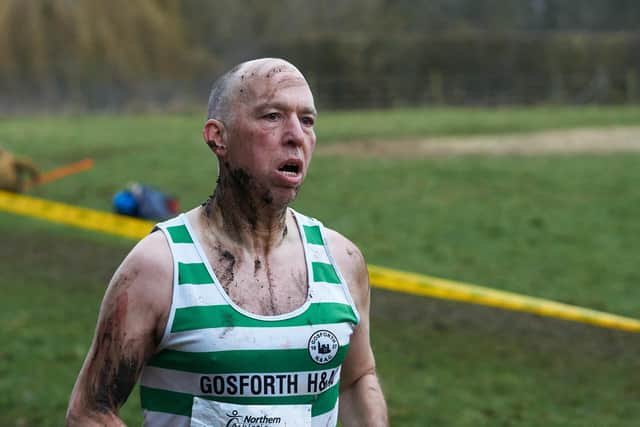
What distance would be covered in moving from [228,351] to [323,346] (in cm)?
23

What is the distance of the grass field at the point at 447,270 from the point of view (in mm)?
6930

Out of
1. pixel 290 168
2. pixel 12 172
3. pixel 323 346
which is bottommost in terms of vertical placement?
pixel 12 172

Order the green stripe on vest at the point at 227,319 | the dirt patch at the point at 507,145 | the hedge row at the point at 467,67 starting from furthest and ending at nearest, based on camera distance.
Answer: the hedge row at the point at 467,67 → the dirt patch at the point at 507,145 → the green stripe on vest at the point at 227,319

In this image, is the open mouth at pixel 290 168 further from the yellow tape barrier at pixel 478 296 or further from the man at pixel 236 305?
the yellow tape barrier at pixel 478 296

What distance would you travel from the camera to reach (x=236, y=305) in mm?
2512

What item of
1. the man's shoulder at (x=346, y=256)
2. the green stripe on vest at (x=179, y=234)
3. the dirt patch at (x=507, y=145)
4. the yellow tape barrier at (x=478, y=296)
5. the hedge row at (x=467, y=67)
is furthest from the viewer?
the hedge row at (x=467, y=67)

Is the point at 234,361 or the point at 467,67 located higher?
the point at 234,361

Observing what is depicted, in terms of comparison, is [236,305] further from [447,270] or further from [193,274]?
[447,270]

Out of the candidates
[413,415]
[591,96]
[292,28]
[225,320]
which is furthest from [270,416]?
[292,28]

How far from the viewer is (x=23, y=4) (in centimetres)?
4934

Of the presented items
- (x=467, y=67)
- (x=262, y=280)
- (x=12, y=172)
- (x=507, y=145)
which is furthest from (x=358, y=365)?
(x=467, y=67)

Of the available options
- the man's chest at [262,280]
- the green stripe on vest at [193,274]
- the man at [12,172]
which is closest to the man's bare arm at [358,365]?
the man's chest at [262,280]

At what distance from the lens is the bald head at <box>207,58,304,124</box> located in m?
2.58

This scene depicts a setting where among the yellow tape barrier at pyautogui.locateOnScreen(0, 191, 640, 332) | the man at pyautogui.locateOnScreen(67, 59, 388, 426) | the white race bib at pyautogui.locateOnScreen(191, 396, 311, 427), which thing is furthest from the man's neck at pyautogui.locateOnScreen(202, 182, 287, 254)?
the yellow tape barrier at pyautogui.locateOnScreen(0, 191, 640, 332)
